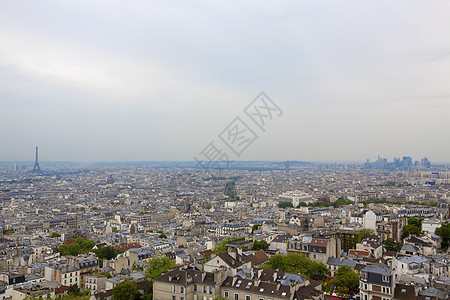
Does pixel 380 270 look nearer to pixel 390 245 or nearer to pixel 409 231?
pixel 390 245

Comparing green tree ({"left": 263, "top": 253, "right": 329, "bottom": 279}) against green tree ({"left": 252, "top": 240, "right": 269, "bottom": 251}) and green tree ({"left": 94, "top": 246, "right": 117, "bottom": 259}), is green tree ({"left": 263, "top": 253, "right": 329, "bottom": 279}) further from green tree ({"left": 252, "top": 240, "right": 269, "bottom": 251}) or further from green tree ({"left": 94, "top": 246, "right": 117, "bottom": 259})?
green tree ({"left": 94, "top": 246, "right": 117, "bottom": 259})

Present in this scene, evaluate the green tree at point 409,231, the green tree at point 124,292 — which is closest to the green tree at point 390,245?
the green tree at point 409,231

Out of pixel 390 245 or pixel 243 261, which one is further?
pixel 390 245

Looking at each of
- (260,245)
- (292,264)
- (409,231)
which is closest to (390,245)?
(409,231)

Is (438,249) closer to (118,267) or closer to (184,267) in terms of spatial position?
(184,267)

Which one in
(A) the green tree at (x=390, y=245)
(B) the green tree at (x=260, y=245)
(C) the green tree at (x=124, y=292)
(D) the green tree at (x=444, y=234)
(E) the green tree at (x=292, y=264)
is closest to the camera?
(C) the green tree at (x=124, y=292)

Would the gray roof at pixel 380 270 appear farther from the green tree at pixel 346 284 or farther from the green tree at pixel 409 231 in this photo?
the green tree at pixel 409 231

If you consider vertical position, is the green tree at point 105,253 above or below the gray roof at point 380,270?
below

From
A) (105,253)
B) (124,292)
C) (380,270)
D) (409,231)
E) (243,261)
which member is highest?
(380,270)

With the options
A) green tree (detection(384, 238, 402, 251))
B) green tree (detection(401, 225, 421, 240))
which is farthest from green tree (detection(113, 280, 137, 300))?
green tree (detection(401, 225, 421, 240))

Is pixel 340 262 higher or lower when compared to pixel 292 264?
lower

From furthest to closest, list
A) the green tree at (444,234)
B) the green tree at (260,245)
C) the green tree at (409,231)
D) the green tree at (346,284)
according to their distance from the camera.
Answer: the green tree at (409,231) < the green tree at (444,234) < the green tree at (260,245) < the green tree at (346,284)
